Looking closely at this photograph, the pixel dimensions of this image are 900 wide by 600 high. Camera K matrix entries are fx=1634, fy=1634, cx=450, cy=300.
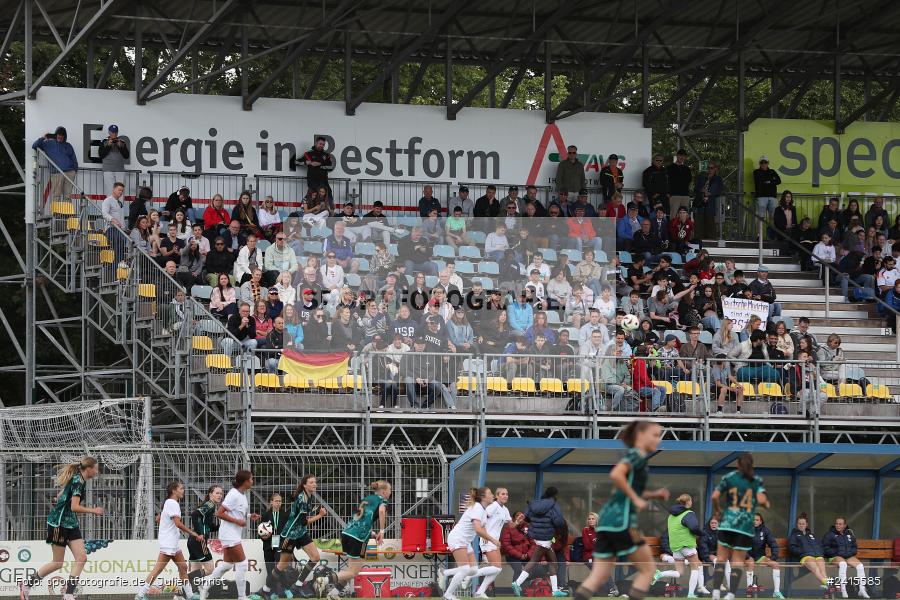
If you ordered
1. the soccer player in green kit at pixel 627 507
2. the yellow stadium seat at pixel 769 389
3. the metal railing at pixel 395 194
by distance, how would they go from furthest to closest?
the metal railing at pixel 395 194, the yellow stadium seat at pixel 769 389, the soccer player in green kit at pixel 627 507

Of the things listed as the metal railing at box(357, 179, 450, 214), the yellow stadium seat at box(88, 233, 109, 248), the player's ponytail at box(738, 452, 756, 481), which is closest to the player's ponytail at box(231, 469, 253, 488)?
the player's ponytail at box(738, 452, 756, 481)

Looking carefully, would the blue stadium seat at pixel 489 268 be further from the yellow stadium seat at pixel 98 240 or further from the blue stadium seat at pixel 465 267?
the yellow stadium seat at pixel 98 240

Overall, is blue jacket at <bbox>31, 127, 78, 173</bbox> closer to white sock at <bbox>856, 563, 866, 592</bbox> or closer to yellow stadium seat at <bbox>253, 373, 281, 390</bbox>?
yellow stadium seat at <bbox>253, 373, 281, 390</bbox>

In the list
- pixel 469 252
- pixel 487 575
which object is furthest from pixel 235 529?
pixel 469 252

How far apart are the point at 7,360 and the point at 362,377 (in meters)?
17.4

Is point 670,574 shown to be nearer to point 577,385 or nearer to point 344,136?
point 577,385

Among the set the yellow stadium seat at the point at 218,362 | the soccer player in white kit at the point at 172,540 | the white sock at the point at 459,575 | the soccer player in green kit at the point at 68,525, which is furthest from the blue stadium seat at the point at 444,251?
the soccer player in green kit at the point at 68,525

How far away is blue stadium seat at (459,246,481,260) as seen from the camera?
31641 millimetres

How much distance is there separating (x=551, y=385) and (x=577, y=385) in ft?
1.42

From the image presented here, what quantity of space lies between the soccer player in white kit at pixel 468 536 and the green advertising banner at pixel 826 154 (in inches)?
803

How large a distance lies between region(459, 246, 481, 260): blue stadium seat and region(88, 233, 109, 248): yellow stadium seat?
6.75 metres

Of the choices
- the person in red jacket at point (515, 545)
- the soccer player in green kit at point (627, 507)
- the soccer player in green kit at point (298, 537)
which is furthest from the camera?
the person in red jacket at point (515, 545)

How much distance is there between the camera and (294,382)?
26.0 metres

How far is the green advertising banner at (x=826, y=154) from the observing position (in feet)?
128
